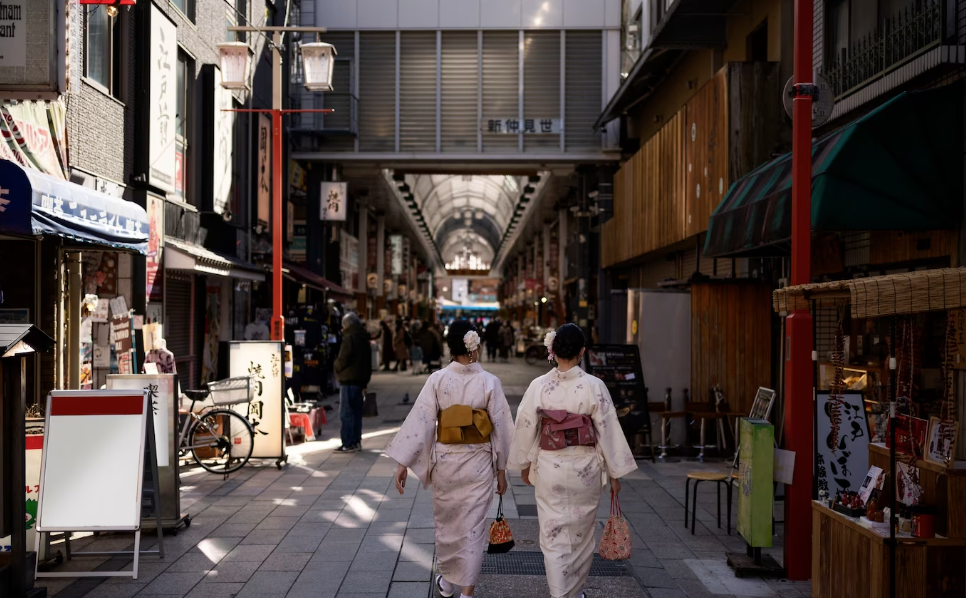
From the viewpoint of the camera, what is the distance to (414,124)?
24.4 m

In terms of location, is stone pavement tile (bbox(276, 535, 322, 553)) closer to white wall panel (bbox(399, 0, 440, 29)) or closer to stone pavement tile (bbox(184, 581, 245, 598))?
stone pavement tile (bbox(184, 581, 245, 598))

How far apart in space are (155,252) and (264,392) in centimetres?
318

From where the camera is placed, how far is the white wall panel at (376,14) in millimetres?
24125

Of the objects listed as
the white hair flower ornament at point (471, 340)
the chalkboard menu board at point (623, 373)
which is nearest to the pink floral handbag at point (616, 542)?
the white hair flower ornament at point (471, 340)

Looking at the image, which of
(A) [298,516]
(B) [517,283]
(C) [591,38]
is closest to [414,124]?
(C) [591,38]

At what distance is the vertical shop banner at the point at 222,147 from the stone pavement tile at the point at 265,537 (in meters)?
9.41

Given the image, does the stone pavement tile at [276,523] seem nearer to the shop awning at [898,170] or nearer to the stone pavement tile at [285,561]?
the stone pavement tile at [285,561]

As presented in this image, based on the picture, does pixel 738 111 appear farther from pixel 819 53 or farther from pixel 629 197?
pixel 629 197

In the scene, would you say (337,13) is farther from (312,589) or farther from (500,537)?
(500,537)

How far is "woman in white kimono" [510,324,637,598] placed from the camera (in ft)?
18.3

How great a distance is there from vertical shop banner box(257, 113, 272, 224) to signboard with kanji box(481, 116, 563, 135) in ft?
21.5

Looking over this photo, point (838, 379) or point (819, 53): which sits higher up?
point (819, 53)

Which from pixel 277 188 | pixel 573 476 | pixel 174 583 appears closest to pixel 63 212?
pixel 174 583

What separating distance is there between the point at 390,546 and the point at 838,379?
3853mm
